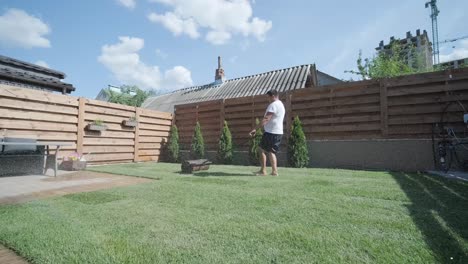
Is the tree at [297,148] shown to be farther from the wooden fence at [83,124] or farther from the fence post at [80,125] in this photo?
the fence post at [80,125]

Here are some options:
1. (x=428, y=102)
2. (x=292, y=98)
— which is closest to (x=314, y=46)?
(x=292, y=98)

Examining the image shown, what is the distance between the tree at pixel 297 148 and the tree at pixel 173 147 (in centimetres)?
446

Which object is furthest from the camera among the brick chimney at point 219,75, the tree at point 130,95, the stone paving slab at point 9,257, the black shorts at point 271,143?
the tree at point 130,95

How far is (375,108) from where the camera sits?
21.6ft

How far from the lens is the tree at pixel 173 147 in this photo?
9.63 metres

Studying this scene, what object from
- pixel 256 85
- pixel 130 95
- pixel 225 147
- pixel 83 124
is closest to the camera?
pixel 83 124

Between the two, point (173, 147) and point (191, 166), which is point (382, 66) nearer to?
point (173, 147)

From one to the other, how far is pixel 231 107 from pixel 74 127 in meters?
4.78

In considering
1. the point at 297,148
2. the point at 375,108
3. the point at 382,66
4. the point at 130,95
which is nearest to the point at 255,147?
the point at 297,148

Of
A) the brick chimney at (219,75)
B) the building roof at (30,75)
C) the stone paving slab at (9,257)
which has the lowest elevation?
the stone paving slab at (9,257)

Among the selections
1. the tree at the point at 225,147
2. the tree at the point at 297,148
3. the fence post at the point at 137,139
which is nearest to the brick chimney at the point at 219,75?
the fence post at the point at 137,139

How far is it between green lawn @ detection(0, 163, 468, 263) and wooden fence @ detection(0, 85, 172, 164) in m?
4.12

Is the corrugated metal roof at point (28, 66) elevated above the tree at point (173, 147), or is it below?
above

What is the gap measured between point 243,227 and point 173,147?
8.09m
